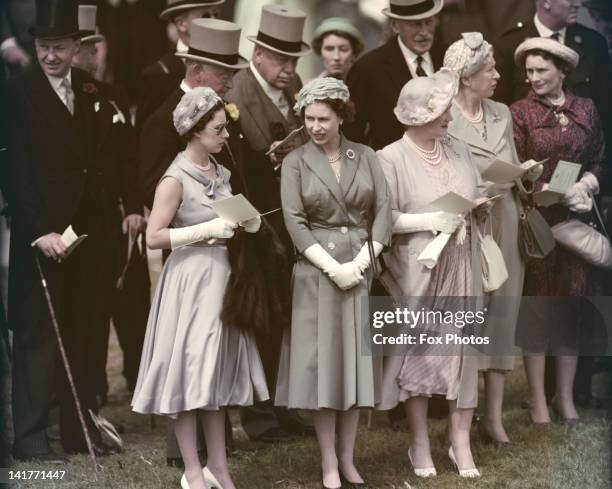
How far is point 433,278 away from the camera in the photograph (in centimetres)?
816

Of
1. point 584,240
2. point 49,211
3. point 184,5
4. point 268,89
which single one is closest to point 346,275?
point 268,89

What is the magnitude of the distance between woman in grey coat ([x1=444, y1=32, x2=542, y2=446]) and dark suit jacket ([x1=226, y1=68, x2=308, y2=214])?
985 millimetres

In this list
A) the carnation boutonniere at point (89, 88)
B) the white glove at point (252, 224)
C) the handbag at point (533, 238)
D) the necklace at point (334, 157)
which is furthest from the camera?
the carnation boutonniere at point (89, 88)

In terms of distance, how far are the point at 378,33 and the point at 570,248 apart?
29.0 ft

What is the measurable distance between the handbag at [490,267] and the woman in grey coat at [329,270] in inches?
28.7

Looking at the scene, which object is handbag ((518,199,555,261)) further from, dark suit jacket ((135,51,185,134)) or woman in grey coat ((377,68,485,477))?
dark suit jacket ((135,51,185,134))

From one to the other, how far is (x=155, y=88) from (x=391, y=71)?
4.83ft

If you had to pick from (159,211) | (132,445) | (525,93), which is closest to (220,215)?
(159,211)

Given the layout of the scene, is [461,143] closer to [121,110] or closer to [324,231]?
[324,231]

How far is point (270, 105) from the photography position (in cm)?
875

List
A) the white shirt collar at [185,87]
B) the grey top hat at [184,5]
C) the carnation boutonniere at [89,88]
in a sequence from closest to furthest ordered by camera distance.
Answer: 1. the white shirt collar at [185,87]
2. the carnation boutonniere at [89,88]
3. the grey top hat at [184,5]

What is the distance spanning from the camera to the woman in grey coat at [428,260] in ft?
26.5

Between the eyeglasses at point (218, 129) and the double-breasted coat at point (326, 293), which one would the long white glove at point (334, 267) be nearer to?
the double-breasted coat at point (326, 293)

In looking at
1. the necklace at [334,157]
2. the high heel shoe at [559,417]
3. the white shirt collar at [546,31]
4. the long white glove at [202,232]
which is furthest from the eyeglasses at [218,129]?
the high heel shoe at [559,417]
